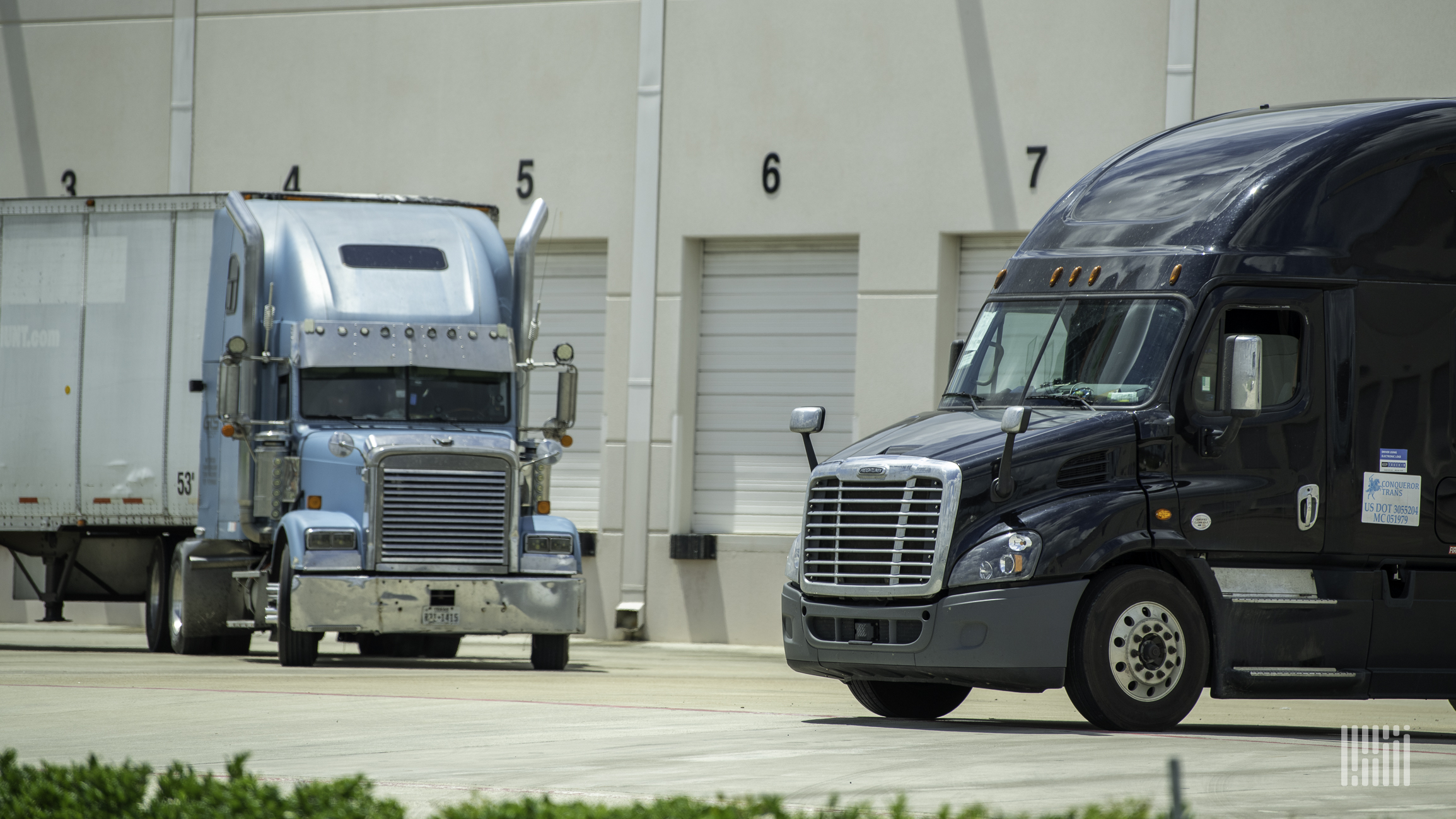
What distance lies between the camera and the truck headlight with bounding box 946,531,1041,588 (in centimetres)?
1172

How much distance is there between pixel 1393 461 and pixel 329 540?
9.11 meters

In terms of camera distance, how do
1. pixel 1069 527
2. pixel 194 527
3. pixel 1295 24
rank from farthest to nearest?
pixel 1295 24, pixel 194 527, pixel 1069 527

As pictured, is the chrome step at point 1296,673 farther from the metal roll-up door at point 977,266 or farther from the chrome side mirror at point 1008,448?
the metal roll-up door at point 977,266

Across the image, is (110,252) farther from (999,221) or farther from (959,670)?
(959,670)

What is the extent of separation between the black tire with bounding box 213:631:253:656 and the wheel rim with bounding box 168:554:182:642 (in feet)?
1.35

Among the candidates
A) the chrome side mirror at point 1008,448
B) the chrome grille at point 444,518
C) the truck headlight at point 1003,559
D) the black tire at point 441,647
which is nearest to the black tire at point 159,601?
the black tire at point 441,647

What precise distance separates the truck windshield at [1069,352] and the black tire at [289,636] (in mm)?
6942

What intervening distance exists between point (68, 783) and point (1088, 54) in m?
17.7

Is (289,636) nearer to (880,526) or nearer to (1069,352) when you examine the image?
(880,526)

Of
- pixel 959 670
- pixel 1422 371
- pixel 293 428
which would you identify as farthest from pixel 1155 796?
pixel 293 428

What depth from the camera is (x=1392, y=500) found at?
12.7 metres

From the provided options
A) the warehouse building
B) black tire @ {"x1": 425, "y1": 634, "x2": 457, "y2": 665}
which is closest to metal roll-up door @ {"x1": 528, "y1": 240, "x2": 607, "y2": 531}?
the warehouse building

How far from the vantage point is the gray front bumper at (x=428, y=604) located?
17531 mm

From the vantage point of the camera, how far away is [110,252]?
841 inches
